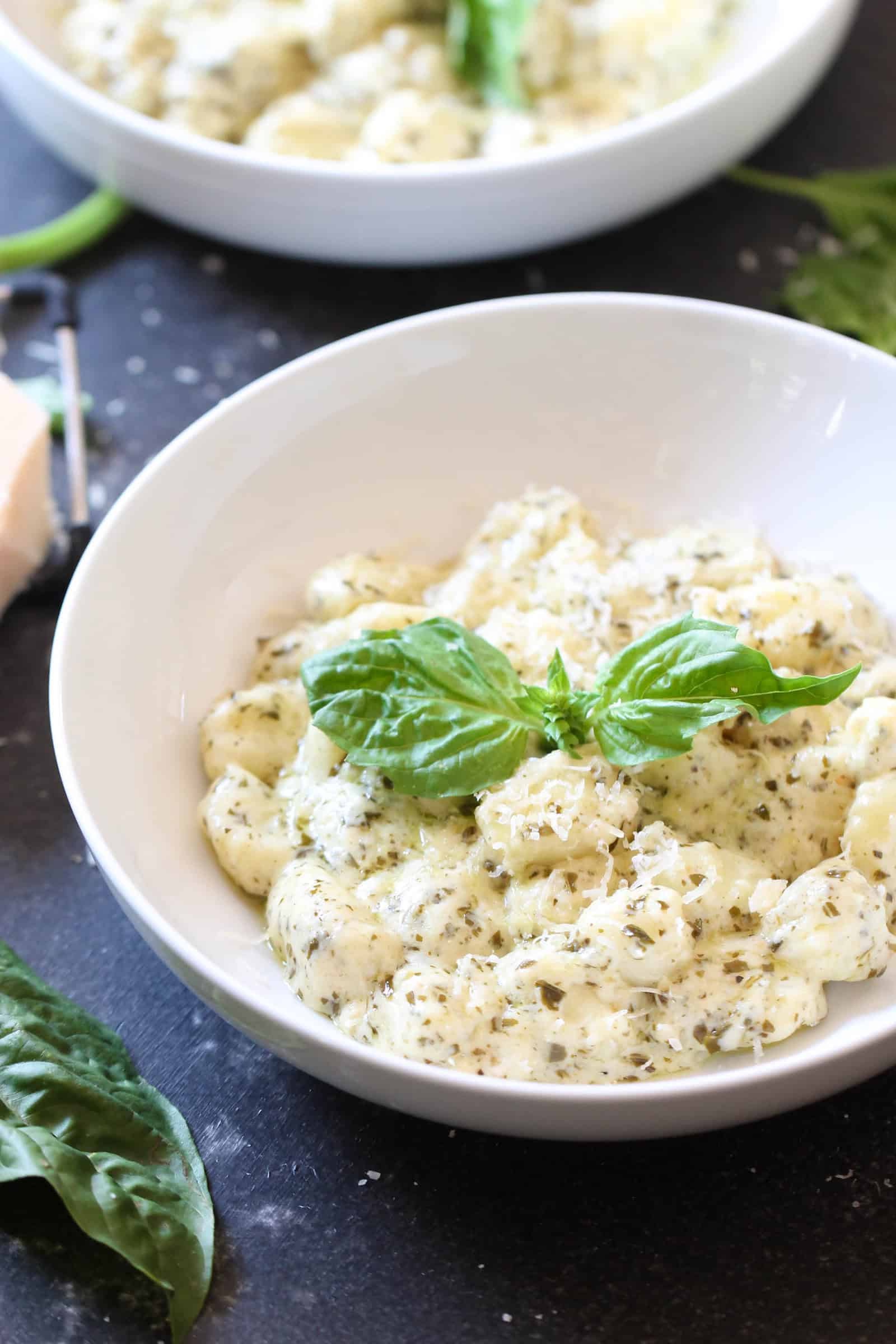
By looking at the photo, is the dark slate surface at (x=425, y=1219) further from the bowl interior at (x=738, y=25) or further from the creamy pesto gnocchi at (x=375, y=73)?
the bowl interior at (x=738, y=25)

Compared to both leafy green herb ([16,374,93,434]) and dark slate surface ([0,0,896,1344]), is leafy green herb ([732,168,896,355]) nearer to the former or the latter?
leafy green herb ([16,374,93,434])

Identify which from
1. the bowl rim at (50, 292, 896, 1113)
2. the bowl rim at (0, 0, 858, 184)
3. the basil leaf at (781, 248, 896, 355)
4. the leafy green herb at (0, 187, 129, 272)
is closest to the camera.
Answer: the bowl rim at (50, 292, 896, 1113)

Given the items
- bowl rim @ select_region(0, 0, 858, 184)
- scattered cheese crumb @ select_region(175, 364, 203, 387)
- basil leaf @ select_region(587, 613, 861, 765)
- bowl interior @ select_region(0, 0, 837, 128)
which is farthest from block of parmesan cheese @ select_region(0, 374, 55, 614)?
bowl interior @ select_region(0, 0, 837, 128)

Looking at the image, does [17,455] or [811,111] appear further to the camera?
[811,111]

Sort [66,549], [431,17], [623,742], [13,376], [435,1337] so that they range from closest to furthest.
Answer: [435,1337]
[623,742]
[66,549]
[13,376]
[431,17]

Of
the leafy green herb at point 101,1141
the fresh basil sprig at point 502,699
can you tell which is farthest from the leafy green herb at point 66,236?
the leafy green herb at point 101,1141

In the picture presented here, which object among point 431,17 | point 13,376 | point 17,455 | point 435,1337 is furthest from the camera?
point 431,17

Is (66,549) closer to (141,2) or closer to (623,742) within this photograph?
(623,742)

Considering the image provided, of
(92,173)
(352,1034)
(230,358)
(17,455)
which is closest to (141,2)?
(92,173)
